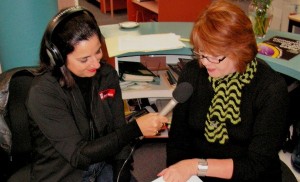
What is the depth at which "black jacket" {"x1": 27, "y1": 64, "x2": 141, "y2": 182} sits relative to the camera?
118 cm

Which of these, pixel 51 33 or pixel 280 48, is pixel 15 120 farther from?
pixel 280 48

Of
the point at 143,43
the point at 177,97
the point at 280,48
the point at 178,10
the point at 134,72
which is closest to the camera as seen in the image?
the point at 177,97

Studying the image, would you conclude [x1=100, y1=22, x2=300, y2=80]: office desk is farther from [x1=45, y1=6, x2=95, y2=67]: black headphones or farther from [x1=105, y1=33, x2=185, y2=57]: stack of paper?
[x1=45, y1=6, x2=95, y2=67]: black headphones

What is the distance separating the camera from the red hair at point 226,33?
1.13 metres

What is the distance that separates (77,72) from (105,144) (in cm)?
29

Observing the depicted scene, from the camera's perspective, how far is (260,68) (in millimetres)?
1240

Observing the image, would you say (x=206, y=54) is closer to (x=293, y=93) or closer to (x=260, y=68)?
(x=260, y=68)

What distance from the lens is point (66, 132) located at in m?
1.18

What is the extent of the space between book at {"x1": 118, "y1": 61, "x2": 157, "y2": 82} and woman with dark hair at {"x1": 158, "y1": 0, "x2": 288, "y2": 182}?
0.75m

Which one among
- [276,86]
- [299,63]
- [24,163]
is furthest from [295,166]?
[24,163]

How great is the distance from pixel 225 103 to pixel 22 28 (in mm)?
1414

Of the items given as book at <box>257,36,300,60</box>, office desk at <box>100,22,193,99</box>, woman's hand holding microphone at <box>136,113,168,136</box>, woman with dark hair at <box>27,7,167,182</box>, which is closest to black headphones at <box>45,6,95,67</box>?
woman with dark hair at <box>27,7,167,182</box>

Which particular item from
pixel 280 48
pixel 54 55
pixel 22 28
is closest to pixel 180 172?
pixel 54 55

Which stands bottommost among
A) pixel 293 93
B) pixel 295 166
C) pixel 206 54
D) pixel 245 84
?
pixel 295 166
